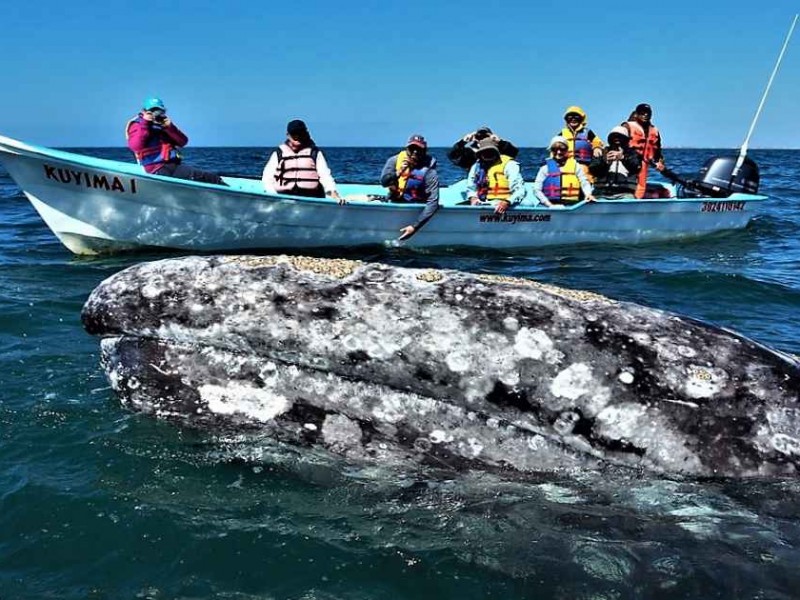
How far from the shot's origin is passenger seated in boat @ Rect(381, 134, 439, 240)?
41.7 feet

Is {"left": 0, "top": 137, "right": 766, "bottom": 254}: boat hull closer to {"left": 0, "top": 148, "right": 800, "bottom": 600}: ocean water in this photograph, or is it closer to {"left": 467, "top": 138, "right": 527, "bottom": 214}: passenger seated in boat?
{"left": 467, "top": 138, "right": 527, "bottom": 214}: passenger seated in boat

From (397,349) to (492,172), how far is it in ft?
33.0

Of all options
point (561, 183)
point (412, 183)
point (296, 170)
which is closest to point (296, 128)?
point (296, 170)

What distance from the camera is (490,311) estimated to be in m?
4.02

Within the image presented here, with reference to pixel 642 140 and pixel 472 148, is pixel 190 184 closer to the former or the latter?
pixel 472 148

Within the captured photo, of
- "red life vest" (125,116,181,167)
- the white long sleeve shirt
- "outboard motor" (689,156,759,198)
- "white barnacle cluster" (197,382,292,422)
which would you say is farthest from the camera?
"outboard motor" (689,156,759,198)

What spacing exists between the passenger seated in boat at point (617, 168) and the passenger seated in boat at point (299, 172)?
6.32m

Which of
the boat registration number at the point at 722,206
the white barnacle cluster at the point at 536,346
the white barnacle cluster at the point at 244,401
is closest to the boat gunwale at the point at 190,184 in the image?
the boat registration number at the point at 722,206

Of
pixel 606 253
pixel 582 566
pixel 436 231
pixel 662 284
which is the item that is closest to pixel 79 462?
pixel 582 566

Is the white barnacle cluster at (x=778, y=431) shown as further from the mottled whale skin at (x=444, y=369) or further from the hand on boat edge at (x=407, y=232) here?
the hand on boat edge at (x=407, y=232)

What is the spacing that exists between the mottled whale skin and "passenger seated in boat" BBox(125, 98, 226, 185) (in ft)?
25.4

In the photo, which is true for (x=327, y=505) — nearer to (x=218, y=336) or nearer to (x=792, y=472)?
(x=218, y=336)

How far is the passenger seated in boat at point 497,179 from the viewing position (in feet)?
43.5

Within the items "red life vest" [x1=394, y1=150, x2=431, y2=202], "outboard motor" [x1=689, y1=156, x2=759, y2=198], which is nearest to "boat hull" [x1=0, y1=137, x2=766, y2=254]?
"red life vest" [x1=394, y1=150, x2=431, y2=202]
